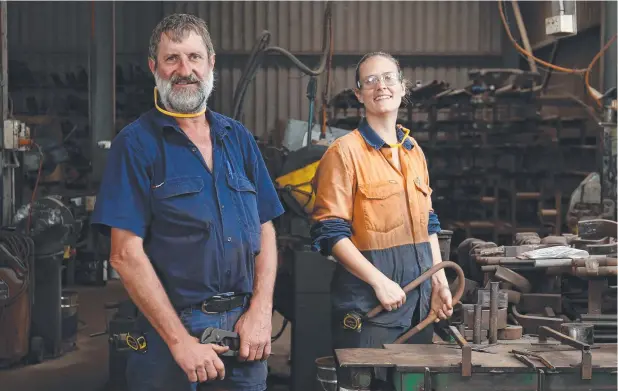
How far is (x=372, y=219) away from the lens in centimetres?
239

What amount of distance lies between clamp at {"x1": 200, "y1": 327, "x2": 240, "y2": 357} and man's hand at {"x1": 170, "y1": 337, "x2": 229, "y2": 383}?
0.02 meters

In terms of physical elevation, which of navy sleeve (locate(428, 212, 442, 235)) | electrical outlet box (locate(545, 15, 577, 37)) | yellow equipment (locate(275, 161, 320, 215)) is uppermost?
electrical outlet box (locate(545, 15, 577, 37))

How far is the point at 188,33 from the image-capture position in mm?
1856

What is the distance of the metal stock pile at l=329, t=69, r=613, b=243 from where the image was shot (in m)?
6.84

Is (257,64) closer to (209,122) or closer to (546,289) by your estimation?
(546,289)

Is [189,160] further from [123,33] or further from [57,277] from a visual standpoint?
[123,33]

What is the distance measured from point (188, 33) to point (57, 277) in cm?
306

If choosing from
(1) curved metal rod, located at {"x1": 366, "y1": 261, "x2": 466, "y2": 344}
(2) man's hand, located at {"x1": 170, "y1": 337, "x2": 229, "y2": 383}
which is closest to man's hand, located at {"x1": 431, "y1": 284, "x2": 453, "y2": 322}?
(1) curved metal rod, located at {"x1": 366, "y1": 261, "x2": 466, "y2": 344}

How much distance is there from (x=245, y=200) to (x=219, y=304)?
25 cm

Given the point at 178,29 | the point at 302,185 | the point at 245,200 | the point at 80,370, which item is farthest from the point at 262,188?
the point at 80,370

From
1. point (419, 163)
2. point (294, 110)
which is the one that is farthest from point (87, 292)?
point (419, 163)

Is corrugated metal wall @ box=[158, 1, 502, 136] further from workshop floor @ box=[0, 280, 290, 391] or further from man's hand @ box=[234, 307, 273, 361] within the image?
man's hand @ box=[234, 307, 273, 361]

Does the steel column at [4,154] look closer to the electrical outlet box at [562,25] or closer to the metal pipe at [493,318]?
the electrical outlet box at [562,25]

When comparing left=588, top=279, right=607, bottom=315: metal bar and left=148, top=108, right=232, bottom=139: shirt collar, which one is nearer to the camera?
left=148, top=108, right=232, bottom=139: shirt collar
